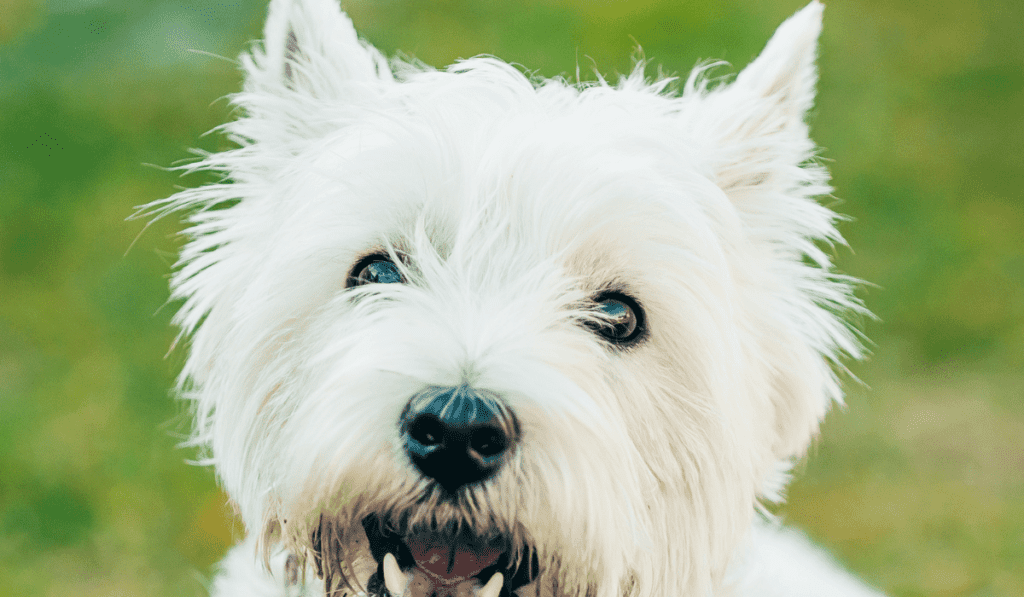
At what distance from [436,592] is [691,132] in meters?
1.79

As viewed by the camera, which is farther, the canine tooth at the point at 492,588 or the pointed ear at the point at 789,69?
the pointed ear at the point at 789,69

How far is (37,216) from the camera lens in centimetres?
816

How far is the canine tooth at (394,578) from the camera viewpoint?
2.45m

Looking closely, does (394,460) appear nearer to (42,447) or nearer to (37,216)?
(42,447)

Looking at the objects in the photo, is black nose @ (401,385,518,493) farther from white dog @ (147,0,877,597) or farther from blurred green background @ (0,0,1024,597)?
blurred green background @ (0,0,1024,597)

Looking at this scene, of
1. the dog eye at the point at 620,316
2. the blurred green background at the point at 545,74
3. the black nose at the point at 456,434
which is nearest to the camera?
the black nose at the point at 456,434

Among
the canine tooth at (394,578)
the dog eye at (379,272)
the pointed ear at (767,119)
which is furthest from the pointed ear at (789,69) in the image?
the canine tooth at (394,578)

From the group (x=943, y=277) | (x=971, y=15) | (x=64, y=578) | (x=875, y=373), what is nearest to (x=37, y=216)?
(x=64, y=578)

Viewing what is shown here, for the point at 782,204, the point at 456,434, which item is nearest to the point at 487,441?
the point at 456,434

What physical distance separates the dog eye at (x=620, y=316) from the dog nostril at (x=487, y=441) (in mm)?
663

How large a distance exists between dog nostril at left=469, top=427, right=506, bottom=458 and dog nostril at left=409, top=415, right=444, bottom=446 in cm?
8

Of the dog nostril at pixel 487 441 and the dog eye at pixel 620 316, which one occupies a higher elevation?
the dog eye at pixel 620 316

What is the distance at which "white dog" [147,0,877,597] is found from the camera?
226 centimetres

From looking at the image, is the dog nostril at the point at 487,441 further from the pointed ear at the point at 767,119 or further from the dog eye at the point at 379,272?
the pointed ear at the point at 767,119
